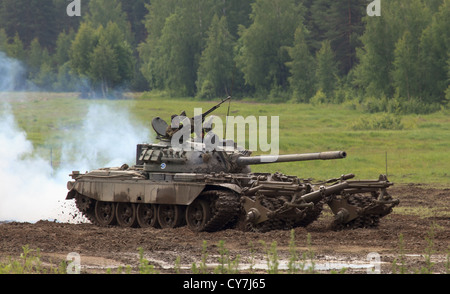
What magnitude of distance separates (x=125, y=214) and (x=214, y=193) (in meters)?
3.51

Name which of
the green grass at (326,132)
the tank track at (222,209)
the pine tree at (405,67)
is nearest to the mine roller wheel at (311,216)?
the tank track at (222,209)

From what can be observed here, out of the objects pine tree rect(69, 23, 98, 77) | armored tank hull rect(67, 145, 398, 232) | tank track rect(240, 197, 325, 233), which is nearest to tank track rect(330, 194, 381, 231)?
armored tank hull rect(67, 145, 398, 232)

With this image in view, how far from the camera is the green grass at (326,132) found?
38.6 m

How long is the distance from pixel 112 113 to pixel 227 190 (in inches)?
933

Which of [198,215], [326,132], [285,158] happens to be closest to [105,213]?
[198,215]

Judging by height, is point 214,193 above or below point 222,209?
above

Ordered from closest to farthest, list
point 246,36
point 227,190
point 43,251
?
1. point 43,251
2. point 227,190
3. point 246,36

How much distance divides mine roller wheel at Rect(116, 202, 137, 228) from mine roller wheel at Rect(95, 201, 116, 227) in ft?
0.57

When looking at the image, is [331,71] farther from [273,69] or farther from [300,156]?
[300,156]

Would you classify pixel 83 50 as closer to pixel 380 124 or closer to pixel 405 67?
pixel 405 67

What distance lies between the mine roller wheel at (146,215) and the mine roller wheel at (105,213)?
37.9 inches

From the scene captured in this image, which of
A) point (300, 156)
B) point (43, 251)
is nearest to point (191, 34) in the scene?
point (300, 156)

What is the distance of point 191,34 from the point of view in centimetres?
7094

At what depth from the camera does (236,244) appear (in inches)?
801
